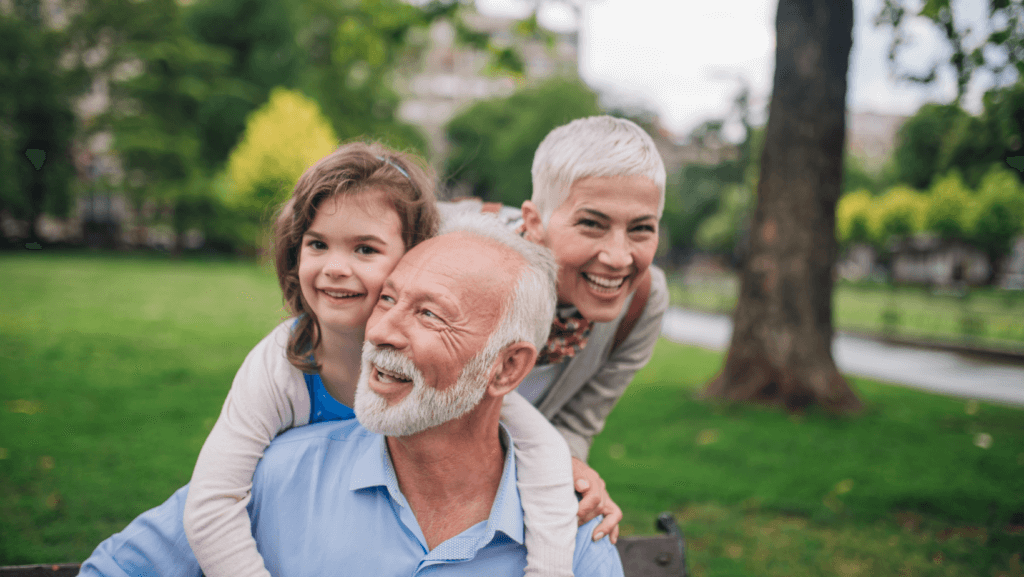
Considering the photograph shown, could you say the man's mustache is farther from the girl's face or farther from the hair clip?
the hair clip

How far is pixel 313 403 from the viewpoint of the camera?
2295mm

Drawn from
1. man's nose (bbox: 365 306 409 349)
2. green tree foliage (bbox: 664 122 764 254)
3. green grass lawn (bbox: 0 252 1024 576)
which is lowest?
green tree foliage (bbox: 664 122 764 254)

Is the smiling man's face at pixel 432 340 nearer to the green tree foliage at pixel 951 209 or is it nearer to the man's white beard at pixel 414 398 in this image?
the man's white beard at pixel 414 398

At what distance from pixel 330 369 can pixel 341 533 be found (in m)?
0.55

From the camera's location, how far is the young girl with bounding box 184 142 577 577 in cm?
193

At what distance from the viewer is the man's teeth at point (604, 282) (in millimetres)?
2320

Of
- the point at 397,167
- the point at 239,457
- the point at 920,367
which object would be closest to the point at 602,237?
the point at 397,167

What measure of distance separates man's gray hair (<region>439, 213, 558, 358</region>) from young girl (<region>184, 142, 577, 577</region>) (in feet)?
0.57

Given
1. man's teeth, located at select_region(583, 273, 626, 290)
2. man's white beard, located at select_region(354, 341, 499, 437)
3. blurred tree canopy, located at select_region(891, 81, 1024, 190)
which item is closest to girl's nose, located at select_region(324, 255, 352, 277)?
man's white beard, located at select_region(354, 341, 499, 437)

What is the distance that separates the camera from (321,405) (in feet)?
7.54

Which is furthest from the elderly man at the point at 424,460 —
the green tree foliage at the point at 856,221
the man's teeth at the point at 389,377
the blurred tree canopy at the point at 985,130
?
the green tree foliage at the point at 856,221

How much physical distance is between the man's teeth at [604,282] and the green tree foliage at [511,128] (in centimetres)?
3865

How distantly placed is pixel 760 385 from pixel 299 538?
23.6 feet

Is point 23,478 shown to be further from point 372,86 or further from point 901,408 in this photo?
point 372,86
